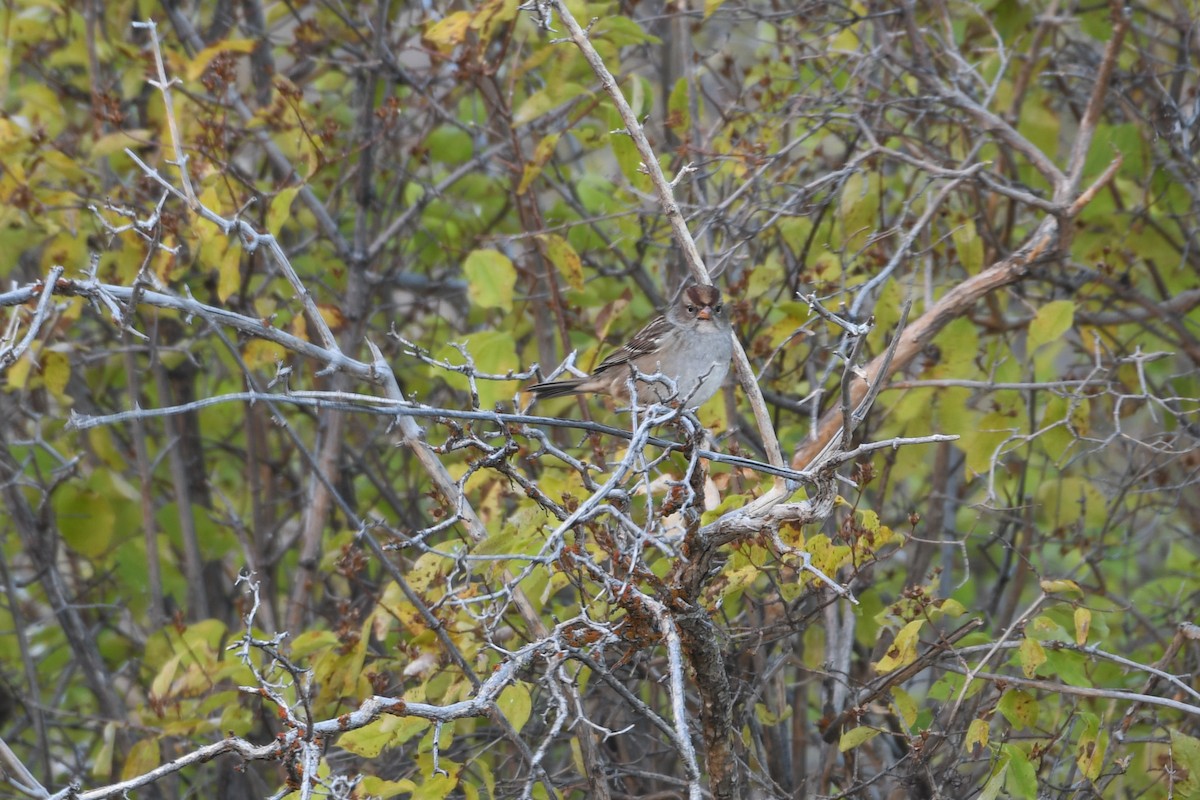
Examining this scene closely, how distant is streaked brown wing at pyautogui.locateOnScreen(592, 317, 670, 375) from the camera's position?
15.8ft

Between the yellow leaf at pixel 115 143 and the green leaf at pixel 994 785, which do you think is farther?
the yellow leaf at pixel 115 143

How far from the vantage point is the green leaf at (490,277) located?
4.23m

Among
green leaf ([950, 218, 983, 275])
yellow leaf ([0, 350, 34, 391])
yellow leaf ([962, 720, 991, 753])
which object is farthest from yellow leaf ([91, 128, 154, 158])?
yellow leaf ([962, 720, 991, 753])

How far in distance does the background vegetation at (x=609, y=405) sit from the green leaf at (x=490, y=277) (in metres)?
0.01

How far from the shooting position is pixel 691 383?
4871 millimetres

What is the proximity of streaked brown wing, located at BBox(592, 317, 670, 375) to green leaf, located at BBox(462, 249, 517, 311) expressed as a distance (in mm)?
634

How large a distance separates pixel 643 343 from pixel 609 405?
461mm

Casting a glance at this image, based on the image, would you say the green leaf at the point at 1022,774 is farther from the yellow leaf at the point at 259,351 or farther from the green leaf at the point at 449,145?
the green leaf at the point at 449,145

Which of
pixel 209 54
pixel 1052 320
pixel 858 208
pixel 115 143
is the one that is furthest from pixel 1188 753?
pixel 115 143

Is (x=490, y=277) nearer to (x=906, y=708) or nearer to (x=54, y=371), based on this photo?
(x=54, y=371)

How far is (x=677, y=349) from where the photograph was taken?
491 centimetres

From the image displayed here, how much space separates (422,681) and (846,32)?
118 inches

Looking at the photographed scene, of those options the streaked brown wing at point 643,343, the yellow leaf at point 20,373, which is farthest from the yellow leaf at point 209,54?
the streaked brown wing at point 643,343

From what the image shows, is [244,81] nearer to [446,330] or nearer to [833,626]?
[446,330]
